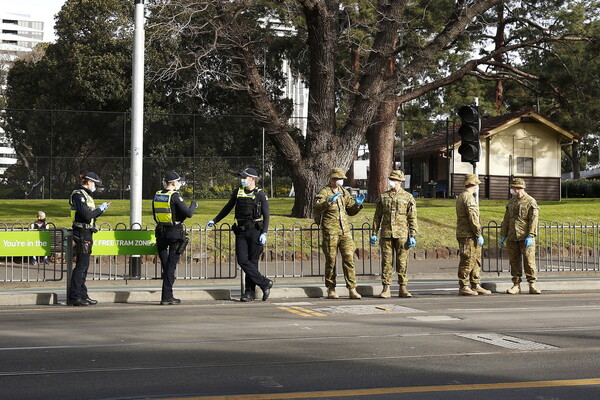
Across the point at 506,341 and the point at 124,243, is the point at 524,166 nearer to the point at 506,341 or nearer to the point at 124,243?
the point at 124,243

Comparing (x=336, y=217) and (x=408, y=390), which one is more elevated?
(x=336, y=217)

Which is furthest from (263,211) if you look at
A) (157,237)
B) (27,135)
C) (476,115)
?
(27,135)

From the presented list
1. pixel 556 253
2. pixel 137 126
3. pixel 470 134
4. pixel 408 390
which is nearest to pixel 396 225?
pixel 470 134

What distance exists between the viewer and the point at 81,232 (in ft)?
39.4

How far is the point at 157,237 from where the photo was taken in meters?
12.3

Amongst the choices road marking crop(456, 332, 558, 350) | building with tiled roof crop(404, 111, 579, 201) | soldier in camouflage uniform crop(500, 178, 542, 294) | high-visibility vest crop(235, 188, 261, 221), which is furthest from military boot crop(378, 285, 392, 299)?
building with tiled roof crop(404, 111, 579, 201)

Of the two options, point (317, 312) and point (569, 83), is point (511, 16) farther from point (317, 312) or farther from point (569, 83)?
point (317, 312)

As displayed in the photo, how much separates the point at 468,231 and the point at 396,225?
4.36 feet

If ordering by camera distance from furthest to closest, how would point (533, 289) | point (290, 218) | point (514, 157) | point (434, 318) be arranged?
1. point (514, 157)
2. point (290, 218)
3. point (533, 289)
4. point (434, 318)

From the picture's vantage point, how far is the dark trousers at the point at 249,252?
1231 centimetres

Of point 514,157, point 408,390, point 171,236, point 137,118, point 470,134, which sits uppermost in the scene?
point 514,157

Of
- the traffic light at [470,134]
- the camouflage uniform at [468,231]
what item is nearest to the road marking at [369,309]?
the camouflage uniform at [468,231]

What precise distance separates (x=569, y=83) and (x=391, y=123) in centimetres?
669

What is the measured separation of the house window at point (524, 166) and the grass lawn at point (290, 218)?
1284 centimetres
